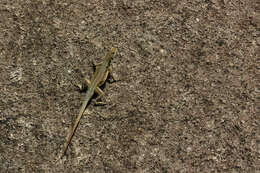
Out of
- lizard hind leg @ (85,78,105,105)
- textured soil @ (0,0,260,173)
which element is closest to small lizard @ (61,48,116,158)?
lizard hind leg @ (85,78,105,105)

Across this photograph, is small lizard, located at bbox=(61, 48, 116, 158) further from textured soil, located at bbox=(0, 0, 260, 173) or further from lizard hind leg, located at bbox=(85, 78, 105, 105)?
textured soil, located at bbox=(0, 0, 260, 173)

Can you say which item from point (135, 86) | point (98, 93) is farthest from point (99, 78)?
point (135, 86)

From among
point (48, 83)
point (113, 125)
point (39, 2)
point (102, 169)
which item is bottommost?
point (102, 169)

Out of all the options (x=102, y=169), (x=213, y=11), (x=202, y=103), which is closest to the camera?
(x=102, y=169)

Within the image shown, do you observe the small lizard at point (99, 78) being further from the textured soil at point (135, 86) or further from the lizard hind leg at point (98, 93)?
the textured soil at point (135, 86)

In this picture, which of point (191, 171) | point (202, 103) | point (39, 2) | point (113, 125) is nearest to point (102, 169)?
point (113, 125)

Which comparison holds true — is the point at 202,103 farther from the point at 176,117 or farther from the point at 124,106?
the point at 124,106

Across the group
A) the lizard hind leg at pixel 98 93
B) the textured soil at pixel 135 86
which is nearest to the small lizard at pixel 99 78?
the lizard hind leg at pixel 98 93

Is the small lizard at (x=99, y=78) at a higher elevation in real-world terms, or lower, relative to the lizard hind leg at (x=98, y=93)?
higher

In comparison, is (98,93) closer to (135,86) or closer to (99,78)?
(99,78)
